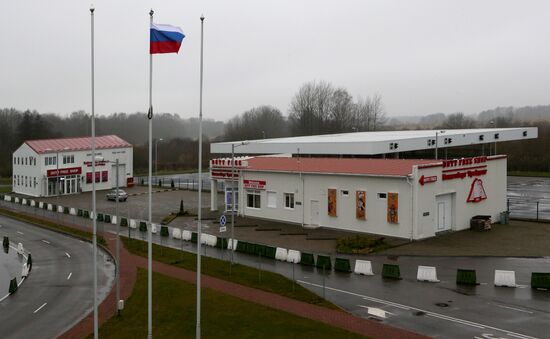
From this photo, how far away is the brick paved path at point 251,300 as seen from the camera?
20797mm

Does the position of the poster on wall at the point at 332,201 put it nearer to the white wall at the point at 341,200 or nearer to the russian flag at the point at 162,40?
the white wall at the point at 341,200

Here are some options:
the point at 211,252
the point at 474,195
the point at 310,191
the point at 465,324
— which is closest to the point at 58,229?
the point at 211,252

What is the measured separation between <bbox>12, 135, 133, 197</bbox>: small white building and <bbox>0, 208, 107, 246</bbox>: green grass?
35.7 ft

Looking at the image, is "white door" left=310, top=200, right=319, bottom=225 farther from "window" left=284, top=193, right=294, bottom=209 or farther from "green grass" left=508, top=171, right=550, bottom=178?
"green grass" left=508, top=171, right=550, bottom=178

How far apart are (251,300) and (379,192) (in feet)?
55.3

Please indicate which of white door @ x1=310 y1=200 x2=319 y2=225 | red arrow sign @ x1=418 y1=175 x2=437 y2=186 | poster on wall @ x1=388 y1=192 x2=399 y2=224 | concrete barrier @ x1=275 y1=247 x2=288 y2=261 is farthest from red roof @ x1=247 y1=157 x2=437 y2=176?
concrete barrier @ x1=275 y1=247 x2=288 y2=261

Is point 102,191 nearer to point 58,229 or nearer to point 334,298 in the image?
point 58,229

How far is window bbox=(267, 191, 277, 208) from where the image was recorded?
46719 mm

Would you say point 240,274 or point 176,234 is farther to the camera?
point 176,234

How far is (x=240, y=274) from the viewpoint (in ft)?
96.9

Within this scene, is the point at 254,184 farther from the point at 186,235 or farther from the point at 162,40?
the point at 162,40

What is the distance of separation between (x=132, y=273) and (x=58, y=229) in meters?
18.7

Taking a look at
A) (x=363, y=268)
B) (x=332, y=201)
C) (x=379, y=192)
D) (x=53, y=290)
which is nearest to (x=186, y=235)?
(x=332, y=201)

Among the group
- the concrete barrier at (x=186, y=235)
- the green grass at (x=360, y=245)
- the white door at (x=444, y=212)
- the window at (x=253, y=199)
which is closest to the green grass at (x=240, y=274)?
the concrete barrier at (x=186, y=235)
